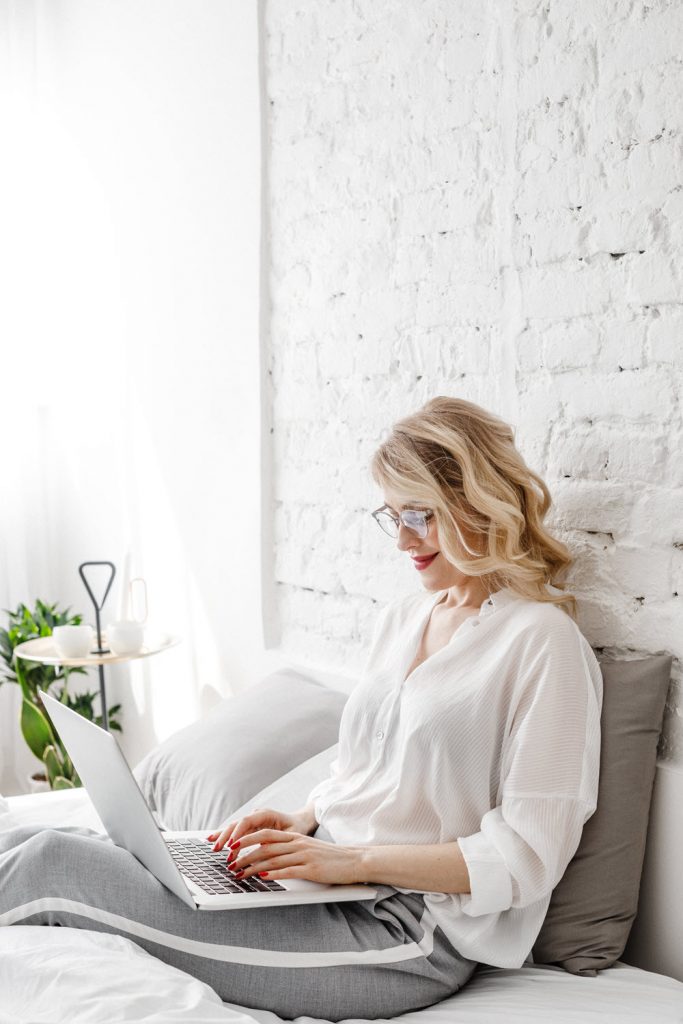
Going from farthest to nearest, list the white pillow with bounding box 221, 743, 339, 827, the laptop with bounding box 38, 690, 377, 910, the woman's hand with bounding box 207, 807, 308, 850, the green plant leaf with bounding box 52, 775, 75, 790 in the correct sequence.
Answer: the green plant leaf with bounding box 52, 775, 75, 790 < the white pillow with bounding box 221, 743, 339, 827 < the woman's hand with bounding box 207, 807, 308, 850 < the laptop with bounding box 38, 690, 377, 910

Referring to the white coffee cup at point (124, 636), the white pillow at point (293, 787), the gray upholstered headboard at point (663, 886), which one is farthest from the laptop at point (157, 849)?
the white coffee cup at point (124, 636)

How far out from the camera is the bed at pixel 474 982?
1.24 meters

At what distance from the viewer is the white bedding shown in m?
1.23

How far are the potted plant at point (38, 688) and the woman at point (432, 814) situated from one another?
146 cm

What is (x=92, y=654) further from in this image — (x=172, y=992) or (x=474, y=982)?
(x=172, y=992)

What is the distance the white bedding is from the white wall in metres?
1.24

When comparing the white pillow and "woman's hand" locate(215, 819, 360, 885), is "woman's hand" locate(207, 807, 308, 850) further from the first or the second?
the white pillow

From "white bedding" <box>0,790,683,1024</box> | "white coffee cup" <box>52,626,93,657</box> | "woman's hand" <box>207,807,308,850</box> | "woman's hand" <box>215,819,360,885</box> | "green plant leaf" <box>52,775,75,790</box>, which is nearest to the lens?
"white bedding" <box>0,790,683,1024</box>

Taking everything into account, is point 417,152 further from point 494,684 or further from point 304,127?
point 494,684

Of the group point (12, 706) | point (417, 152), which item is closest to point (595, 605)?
point (417, 152)

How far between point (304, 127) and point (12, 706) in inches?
81.1

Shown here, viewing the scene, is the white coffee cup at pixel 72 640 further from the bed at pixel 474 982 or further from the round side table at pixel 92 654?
the bed at pixel 474 982

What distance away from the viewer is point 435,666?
5.52 ft

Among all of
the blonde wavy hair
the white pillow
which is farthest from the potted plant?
the blonde wavy hair
